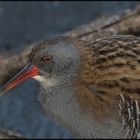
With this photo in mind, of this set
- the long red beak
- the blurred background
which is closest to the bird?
the long red beak

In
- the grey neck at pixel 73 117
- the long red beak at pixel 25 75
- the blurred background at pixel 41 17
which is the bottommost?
the grey neck at pixel 73 117

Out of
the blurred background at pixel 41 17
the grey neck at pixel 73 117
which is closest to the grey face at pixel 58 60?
the grey neck at pixel 73 117

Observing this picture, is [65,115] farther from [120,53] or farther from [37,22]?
[37,22]

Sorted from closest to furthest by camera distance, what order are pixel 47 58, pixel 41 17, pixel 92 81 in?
pixel 47 58
pixel 92 81
pixel 41 17

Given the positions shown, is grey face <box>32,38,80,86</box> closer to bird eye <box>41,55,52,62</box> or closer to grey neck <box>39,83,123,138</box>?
bird eye <box>41,55,52,62</box>

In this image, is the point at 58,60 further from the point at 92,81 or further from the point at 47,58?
the point at 92,81

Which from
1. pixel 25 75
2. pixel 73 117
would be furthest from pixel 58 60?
pixel 73 117

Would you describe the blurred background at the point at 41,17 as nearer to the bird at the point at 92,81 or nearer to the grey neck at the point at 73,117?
the grey neck at the point at 73,117
